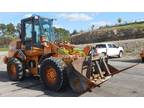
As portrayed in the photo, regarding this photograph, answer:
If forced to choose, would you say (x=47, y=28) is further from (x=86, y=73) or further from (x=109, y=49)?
(x=109, y=49)

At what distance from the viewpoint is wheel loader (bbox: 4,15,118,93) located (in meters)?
9.72

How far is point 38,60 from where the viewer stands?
1195cm

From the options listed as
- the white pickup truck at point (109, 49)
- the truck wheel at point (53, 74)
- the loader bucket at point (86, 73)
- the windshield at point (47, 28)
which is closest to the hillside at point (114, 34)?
the white pickup truck at point (109, 49)

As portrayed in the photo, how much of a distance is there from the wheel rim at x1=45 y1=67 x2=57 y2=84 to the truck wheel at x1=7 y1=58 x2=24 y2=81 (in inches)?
95.0

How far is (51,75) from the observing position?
10.1 metres

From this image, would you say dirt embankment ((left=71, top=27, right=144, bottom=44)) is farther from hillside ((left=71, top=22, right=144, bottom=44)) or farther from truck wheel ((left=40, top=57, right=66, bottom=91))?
truck wheel ((left=40, top=57, right=66, bottom=91))

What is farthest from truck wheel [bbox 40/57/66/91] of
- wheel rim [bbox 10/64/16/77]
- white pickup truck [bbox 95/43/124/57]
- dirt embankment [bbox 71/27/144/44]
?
dirt embankment [bbox 71/27/144/44]

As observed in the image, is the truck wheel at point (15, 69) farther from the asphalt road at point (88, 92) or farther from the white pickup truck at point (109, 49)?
the white pickup truck at point (109, 49)

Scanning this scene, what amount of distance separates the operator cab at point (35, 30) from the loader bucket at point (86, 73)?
2707 millimetres

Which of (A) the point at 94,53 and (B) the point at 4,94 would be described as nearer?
(B) the point at 4,94

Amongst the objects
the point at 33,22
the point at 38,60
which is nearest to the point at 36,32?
the point at 33,22

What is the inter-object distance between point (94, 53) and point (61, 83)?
6.04ft

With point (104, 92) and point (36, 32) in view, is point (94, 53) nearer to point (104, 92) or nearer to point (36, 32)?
point (104, 92)

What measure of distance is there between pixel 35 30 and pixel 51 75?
8.93ft
